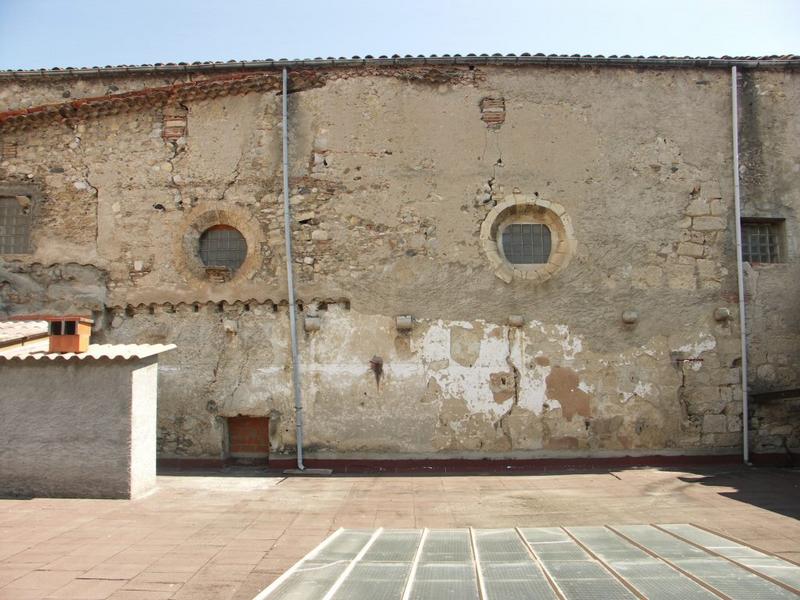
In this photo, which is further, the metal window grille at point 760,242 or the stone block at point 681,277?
the metal window grille at point 760,242

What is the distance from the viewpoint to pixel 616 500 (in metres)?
6.91

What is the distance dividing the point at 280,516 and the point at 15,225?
722 cm

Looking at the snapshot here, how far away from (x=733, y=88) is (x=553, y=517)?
25.7 feet

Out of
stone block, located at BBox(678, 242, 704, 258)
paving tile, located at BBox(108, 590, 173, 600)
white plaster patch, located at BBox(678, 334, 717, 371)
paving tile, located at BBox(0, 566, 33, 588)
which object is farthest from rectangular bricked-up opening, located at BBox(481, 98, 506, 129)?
paving tile, located at BBox(0, 566, 33, 588)

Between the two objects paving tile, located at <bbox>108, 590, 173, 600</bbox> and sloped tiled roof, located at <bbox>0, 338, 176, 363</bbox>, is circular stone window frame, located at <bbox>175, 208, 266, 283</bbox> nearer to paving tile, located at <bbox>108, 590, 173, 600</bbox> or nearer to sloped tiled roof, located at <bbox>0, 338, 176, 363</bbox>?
sloped tiled roof, located at <bbox>0, 338, 176, 363</bbox>

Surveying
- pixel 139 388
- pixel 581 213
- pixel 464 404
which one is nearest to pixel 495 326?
pixel 464 404

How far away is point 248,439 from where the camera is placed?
30.9 feet

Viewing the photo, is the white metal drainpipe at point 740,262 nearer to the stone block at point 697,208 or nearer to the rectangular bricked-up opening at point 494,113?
the stone block at point 697,208

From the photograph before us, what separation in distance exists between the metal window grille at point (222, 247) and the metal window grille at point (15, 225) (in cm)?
292

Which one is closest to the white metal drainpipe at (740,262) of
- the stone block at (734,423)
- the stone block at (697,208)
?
the stone block at (734,423)

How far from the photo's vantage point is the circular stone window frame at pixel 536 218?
370 inches

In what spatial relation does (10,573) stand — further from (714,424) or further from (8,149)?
(714,424)

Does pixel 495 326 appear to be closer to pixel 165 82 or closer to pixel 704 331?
pixel 704 331

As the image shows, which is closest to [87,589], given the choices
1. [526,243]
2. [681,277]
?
Answer: [526,243]
